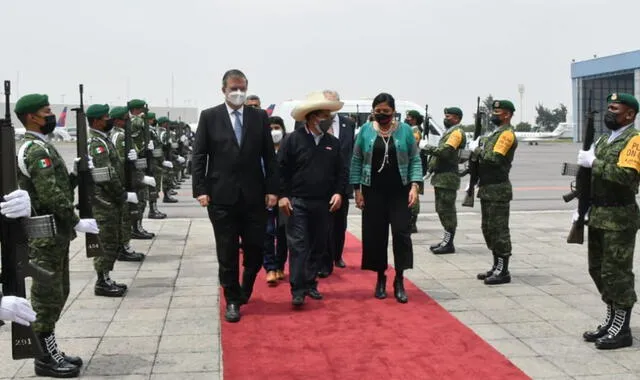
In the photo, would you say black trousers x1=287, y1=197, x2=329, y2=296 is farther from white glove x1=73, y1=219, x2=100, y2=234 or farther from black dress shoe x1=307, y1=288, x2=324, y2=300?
white glove x1=73, y1=219, x2=100, y2=234

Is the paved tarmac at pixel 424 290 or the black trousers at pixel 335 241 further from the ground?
the black trousers at pixel 335 241

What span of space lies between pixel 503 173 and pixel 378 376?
10.7ft

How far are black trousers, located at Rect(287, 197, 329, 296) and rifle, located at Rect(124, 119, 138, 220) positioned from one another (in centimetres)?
Result: 206

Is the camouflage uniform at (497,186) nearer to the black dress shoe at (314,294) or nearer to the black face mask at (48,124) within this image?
the black dress shoe at (314,294)

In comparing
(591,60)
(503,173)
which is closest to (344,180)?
(503,173)

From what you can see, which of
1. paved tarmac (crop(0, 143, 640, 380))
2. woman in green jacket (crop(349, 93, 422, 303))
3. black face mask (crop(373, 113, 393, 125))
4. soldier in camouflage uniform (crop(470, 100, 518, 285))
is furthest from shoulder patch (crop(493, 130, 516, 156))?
paved tarmac (crop(0, 143, 640, 380))

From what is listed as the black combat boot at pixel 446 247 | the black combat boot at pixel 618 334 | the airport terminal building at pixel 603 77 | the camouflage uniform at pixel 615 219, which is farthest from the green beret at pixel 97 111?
the airport terminal building at pixel 603 77

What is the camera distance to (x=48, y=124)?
4617 millimetres

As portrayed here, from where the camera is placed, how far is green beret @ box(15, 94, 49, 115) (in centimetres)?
447

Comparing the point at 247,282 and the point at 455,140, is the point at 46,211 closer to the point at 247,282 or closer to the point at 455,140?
the point at 247,282

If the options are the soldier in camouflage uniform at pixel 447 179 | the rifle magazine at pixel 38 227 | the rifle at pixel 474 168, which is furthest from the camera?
the soldier in camouflage uniform at pixel 447 179

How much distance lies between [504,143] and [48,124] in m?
4.28

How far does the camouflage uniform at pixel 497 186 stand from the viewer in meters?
6.91

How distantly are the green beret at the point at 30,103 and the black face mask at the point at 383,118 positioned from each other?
9.48 ft
